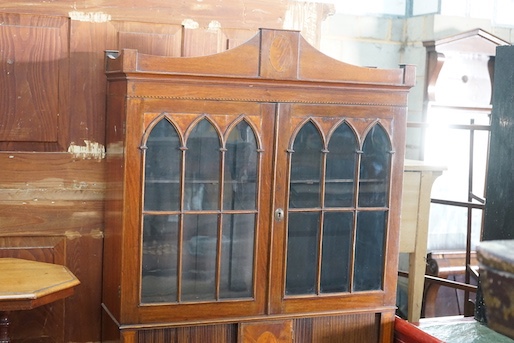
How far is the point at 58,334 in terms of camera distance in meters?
2.79

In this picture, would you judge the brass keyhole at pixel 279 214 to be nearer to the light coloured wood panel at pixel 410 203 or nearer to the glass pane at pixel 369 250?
the glass pane at pixel 369 250

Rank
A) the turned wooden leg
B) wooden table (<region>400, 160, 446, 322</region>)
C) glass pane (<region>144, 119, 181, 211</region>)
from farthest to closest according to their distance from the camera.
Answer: wooden table (<region>400, 160, 446, 322</region>) < glass pane (<region>144, 119, 181, 211</region>) < the turned wooden leg

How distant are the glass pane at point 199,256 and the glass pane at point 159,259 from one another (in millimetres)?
40

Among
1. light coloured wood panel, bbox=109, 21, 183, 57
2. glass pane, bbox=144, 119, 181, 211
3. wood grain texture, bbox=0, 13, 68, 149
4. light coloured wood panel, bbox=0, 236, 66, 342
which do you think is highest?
light coloured wood panel, bbox=109, 21, 183, 57

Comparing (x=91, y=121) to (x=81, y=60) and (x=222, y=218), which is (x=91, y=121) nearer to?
(x=81, y=60)

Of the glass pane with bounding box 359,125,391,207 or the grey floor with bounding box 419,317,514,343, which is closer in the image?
the glass pane with bounding box 359,125,391,207

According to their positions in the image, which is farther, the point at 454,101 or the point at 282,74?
the point at 454,101

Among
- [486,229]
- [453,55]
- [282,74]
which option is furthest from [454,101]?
[282,74]

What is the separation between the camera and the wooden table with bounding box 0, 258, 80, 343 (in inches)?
87.7

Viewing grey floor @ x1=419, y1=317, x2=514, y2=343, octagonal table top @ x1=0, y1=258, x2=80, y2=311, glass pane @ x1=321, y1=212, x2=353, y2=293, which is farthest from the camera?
grey floor @ x1=419, y1=317, x2=514, y2=343

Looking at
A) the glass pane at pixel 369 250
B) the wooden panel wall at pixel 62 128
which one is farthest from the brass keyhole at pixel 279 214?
the wooden panel wall at pixel 62 128

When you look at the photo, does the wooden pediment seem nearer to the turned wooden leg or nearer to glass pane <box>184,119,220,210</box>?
glass pane <box>184,119,220,210</box>

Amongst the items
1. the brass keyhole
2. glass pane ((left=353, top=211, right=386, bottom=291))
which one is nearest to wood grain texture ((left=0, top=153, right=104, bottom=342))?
the brass keyhole

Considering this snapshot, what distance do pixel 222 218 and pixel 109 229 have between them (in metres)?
0.42
